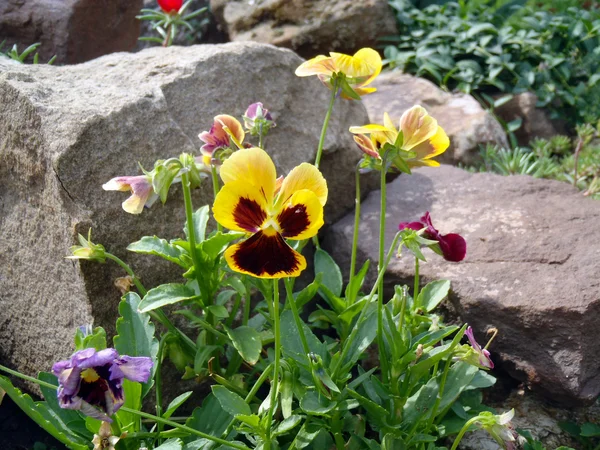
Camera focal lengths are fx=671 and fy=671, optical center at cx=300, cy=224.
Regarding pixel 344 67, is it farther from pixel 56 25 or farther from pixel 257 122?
pixel 56 25

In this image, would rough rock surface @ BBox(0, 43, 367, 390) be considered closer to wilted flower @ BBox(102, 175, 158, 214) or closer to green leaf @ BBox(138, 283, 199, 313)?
green leaf @ BBox(138, 283, 199, 313)

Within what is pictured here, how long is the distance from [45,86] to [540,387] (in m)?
2.09

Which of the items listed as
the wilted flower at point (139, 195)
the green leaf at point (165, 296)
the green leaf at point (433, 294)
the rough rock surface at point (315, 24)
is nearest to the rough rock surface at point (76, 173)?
the green leaf at point (165, 296)

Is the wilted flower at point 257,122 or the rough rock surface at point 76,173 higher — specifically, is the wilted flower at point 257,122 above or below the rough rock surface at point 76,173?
above

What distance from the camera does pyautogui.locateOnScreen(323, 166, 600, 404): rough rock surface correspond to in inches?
89.6

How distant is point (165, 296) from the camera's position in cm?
191

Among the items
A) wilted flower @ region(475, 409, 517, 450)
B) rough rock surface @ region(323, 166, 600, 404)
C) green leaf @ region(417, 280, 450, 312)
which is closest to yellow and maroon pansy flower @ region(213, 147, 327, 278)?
wilted flower @ region(475, 409, 517, 450)

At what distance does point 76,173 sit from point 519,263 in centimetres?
163

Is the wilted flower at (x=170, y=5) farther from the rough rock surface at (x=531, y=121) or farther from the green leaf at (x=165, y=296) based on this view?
the green leaf at (x=165, y=296)

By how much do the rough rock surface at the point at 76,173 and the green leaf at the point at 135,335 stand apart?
1.01 ft

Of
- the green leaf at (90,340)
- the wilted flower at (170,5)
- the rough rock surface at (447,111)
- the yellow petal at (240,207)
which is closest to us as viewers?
the yellow petal at (240,207)

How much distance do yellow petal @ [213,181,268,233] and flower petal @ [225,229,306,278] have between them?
0.03m

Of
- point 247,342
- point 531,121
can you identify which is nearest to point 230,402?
point 247,342

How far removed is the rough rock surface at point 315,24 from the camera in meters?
4.93
